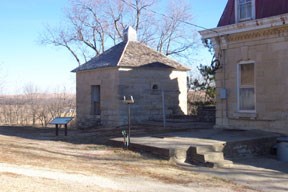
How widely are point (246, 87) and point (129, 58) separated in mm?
8217

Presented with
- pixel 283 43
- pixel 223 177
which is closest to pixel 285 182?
pixel 223 177

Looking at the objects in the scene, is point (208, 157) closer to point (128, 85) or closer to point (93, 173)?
point (93, 173)

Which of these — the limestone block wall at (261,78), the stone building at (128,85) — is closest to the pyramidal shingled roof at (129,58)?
the stone building at (128,85)

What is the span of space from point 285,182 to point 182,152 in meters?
2.92

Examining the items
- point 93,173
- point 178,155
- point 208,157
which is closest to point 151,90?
point 178,155

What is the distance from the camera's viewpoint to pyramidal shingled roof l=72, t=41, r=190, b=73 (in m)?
22.5

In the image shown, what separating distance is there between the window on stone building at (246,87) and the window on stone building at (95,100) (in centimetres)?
993

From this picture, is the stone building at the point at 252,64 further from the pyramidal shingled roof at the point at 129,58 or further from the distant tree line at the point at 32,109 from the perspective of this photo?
the distant tree line at the point at 32,109

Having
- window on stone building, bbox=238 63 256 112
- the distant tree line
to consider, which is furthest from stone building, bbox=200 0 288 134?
the distant tree line

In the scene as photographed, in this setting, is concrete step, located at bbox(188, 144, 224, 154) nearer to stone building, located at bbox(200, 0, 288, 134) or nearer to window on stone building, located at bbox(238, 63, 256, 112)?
stone building, located at bbox(200, 0, 288, 134)

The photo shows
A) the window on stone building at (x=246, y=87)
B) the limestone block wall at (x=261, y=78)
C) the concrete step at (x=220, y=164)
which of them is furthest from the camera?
the window on stone building at (x=246, y=87)

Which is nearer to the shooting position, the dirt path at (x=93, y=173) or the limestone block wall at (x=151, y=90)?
the dirt path at (x=93, y=173)

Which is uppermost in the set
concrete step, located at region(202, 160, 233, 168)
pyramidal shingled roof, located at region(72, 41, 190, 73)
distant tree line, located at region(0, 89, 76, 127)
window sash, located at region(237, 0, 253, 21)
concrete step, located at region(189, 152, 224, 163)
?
window sash, located at region(237, 0, 253, 21)

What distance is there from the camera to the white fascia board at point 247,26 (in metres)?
14.4
